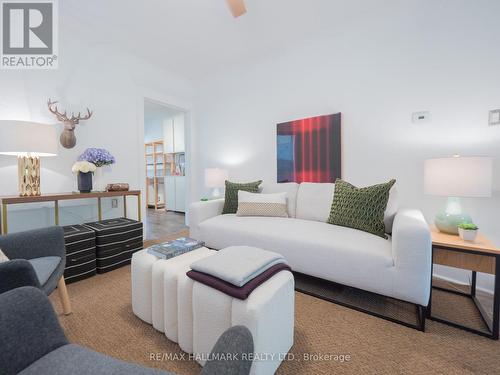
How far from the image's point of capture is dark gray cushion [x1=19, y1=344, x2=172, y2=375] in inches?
22.7

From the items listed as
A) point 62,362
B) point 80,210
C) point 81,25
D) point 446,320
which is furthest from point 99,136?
point 446,320

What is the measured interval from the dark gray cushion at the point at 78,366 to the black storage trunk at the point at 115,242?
1.50 metres

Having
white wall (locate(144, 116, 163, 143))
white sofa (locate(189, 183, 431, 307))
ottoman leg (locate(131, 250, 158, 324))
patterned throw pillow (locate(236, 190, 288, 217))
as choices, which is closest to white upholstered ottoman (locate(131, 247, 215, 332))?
ottoman leg (locate(131, 250, 158, 324))

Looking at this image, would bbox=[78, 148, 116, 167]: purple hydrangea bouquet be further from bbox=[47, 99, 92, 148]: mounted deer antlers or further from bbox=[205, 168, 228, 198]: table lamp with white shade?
bbox=[205, 168, 228, 198]: table lamp with white shade

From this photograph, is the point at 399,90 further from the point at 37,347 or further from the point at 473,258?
the point at 37,347

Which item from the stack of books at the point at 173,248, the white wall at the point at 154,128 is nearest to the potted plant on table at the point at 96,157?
the stack of books at the point at 173,248

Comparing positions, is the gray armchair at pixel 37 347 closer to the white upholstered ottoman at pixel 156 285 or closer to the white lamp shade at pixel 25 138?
the white upholstered ottoman at pixel 156 285

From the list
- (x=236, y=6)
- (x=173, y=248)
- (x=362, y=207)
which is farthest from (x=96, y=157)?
(x=362, y=207)

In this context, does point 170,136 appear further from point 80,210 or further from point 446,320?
point 446,320

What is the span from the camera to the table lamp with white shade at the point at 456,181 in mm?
1312

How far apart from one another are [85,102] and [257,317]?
290 cm

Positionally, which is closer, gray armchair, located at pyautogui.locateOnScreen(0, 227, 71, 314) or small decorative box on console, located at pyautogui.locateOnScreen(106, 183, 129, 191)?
gray armchair, located at pyautogui.locateOnScreen(0, 227, 71, 314)

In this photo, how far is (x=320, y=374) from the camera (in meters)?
0.96

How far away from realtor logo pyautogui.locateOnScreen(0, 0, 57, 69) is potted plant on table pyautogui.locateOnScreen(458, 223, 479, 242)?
3.75 metres
